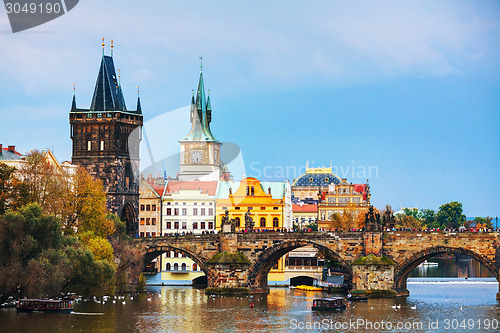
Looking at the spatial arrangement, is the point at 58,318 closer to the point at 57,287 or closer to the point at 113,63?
the point at 57,287

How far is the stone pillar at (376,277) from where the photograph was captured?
10638 centimetres

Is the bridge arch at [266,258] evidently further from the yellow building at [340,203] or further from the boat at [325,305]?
the yellow building at [340,203]

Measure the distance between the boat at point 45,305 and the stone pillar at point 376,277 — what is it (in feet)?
110

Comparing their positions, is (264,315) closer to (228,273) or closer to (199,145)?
(228,273)

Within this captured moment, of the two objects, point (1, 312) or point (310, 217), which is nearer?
point (1, 312)

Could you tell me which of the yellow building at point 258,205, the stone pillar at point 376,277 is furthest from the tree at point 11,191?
the yellow building at point 258,205

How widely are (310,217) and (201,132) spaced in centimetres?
3027

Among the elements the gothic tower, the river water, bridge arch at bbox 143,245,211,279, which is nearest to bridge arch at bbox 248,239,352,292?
the river water

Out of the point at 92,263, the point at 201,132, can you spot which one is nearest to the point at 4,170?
the point at 92,263

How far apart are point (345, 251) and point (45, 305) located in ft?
122

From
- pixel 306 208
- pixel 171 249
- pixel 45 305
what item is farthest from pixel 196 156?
pixel 45 305

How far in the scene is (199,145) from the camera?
17825 cm

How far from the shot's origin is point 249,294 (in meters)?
112

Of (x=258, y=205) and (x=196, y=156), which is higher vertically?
(x=196, y=156)
